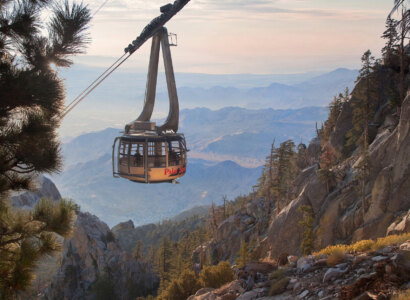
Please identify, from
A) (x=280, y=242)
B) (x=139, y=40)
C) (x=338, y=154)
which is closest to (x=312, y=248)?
(x=280, y=242)

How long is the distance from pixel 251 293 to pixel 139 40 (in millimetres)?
11138

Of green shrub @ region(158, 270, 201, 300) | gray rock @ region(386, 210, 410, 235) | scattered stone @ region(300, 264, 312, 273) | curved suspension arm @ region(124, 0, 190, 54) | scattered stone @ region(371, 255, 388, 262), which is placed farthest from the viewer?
green shrub @ region(158, 270, 201, 300)

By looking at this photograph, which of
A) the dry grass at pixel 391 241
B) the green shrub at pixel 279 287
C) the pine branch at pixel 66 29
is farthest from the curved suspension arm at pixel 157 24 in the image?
the dry grass at pixel 391 241

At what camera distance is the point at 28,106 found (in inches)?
276

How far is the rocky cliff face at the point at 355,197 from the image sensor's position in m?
21.1

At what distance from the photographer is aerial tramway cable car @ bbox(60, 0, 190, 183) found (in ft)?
40.4

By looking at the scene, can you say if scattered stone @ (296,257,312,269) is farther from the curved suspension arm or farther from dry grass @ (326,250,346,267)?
the curved suspension arm

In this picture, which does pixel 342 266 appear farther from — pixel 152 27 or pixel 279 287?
pixel 152 27

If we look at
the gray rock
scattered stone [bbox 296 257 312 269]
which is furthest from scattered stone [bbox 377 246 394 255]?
the gray rock

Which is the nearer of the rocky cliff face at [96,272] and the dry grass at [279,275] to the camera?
the dry grass at [279,275]

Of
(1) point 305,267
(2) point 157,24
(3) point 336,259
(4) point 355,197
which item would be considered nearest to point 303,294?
(3) point 336,259

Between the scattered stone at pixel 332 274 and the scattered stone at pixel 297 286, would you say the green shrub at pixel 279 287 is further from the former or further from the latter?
the scattered stone at pixel 332 274

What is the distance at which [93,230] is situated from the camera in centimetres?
7506

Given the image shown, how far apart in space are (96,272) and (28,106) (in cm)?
6966
